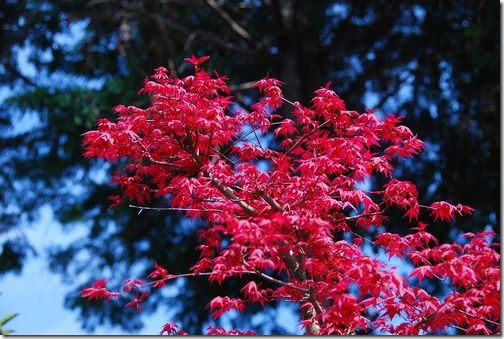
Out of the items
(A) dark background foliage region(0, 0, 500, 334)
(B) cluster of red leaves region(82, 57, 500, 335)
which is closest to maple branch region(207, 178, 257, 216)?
(B) cluster of red leaves region(82, 57, 500, 335)

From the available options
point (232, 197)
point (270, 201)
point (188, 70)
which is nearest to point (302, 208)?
point (270, 201)

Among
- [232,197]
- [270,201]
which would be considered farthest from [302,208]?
[232,197]

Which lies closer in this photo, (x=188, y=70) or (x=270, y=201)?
(x=270, y=201)

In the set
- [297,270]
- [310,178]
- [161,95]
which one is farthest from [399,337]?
[161,95]

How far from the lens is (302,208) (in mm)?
2562

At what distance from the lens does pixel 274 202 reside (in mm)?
2504

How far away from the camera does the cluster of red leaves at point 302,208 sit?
2.26m

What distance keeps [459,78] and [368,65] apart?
0.86 m

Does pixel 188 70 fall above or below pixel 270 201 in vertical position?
above

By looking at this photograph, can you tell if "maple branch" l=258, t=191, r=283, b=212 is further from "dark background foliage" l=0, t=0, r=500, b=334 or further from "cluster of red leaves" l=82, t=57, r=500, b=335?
"dark background foliage" l=0, t=0, r=500, b=334

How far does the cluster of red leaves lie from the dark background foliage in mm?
2636

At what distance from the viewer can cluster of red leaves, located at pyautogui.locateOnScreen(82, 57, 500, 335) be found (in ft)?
7.41

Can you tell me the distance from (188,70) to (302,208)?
11.8 ft

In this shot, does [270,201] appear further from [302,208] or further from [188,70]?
[188,70]
